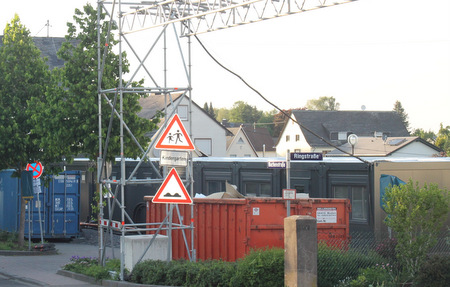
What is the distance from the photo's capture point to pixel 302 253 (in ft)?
35.4

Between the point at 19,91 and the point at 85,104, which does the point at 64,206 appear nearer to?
the point at 19,91

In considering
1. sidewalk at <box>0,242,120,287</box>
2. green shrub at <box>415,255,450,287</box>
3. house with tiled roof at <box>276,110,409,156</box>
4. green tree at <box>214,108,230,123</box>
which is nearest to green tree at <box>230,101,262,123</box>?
green tree at <box>214,108,230,123</box>

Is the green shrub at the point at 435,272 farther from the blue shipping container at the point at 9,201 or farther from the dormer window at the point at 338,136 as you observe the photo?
the dormer window at the point at 338,136

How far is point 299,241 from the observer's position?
10.8m

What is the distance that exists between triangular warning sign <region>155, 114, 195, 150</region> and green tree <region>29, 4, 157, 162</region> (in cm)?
434

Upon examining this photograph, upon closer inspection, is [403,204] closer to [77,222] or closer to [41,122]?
[41,122]

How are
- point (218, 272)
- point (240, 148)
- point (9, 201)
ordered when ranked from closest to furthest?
point (218, 272), point (9, 201), point (240, 148)

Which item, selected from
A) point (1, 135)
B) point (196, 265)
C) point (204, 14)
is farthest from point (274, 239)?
point (1, 135)

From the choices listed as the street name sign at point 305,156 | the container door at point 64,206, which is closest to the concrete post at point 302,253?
the street name sign at point 305,156

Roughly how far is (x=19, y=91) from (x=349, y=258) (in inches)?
507

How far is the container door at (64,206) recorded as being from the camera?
23.8 meters

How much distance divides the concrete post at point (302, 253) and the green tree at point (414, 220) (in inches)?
96.7

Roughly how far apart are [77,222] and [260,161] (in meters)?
7.09

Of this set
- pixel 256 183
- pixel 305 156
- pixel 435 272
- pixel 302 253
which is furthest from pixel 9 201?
pixel 435 272
